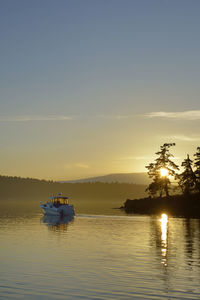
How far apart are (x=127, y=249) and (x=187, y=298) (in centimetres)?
1858

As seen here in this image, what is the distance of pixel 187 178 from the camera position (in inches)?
4461

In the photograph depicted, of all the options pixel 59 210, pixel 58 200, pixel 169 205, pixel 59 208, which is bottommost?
pixel 59 210

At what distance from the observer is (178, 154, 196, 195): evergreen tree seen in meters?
113

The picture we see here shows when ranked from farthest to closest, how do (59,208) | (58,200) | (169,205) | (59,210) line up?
1. (169,205)
2. (58,200)
3. (59,208)
4. (59,210)

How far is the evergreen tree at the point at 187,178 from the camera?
370 ft

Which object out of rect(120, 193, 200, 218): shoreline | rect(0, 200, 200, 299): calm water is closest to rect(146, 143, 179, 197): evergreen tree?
rect(120, 193, 200, 218): shoreline

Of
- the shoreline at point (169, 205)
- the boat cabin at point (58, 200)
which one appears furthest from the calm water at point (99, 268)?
the shoreline at point (169, 205)

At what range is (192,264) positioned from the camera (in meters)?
31.3

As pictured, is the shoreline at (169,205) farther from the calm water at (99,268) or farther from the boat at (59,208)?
the calm water at (99,268)

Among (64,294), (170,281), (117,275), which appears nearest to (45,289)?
(64,294)

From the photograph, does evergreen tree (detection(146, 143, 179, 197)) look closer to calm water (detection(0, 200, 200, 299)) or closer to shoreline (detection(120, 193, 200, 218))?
shoreline (detection(120, 193, 200, 218))

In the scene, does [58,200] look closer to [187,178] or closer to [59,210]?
[59,210]

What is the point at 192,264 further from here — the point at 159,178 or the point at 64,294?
the point at 159,178

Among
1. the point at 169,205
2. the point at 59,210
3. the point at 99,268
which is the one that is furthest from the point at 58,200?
the point at 99,268
